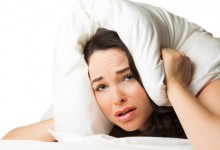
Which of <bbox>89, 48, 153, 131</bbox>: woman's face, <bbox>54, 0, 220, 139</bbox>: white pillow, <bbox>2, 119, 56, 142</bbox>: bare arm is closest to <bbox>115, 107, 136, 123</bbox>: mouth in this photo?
<bbox>89, 48, 153, 131</bbox>: woman's face

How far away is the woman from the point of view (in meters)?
1.64

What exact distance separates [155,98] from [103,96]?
21 cm

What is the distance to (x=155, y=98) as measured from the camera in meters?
1.79

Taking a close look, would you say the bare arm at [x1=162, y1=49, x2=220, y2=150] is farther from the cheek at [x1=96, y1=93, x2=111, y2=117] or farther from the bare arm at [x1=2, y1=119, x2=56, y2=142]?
the bare arm at [x1=2, y1=119, x2=56, y2=142]

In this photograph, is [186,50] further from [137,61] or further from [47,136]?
[47,136]

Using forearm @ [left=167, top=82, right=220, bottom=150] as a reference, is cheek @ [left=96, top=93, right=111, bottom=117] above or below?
below

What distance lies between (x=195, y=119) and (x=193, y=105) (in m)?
0.04

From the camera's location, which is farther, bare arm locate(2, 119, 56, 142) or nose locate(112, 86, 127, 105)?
bare arm locate(2, 119, 56, 142)

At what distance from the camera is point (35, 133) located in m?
2.25

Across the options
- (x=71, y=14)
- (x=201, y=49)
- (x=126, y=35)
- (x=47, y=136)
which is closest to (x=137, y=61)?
(x=126, y=35)

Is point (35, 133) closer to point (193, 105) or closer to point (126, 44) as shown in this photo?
point (126, 44)

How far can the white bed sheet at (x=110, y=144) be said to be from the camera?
5.62 ft

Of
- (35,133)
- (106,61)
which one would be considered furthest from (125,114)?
(35,133)

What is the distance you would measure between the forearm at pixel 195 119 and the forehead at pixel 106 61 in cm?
23
